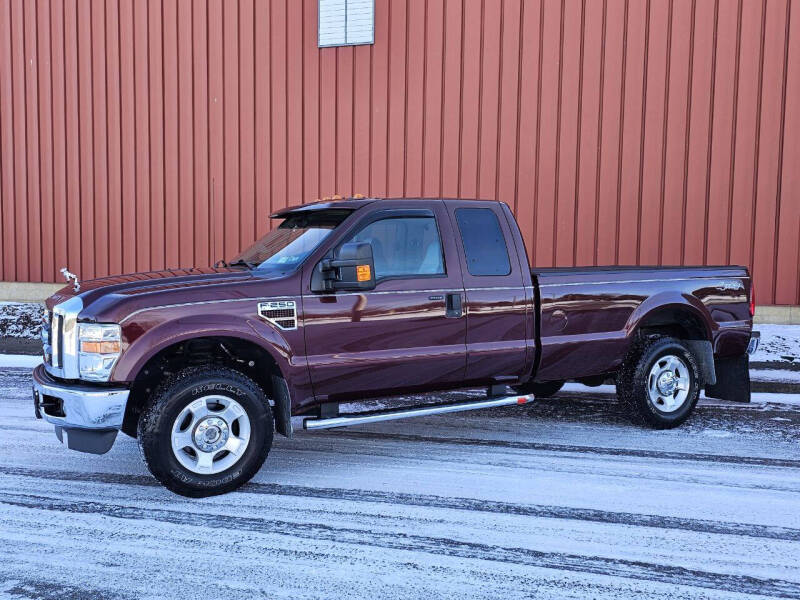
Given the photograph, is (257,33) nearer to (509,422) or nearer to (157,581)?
(509,422)

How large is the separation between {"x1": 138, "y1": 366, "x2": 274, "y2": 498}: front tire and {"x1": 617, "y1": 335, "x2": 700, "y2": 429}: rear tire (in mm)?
3209

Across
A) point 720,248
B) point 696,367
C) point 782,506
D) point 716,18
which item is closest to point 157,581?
point 782,506

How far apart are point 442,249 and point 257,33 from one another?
8.43 m

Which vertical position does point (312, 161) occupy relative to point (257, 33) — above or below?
below

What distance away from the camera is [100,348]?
4172 mm

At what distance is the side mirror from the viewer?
4.55 metres

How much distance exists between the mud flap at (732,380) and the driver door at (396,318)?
9.53 ft

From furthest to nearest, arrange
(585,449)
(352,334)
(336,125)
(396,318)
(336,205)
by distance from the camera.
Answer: (336,125) < (585,449) < (336,205) < (396,318) < (352,334)

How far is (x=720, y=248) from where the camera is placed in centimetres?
1044

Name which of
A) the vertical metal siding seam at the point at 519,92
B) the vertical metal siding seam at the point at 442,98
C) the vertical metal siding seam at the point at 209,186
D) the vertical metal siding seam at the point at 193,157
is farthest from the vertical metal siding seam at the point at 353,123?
the vertical metal siding seam at the point at 193,157

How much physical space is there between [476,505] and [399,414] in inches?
40.0

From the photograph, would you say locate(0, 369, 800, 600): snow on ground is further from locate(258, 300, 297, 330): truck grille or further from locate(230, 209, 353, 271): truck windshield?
locate(230, 209, 353, 271): truck windshield

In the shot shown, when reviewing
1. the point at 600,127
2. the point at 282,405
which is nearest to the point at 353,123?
the point at 600,127

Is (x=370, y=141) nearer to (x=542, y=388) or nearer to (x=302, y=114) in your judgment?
(x=302, y=114)
